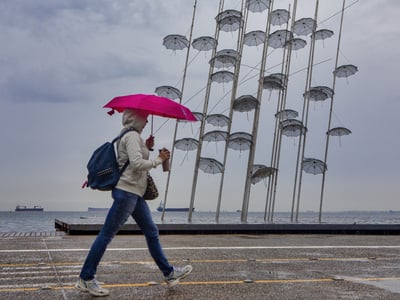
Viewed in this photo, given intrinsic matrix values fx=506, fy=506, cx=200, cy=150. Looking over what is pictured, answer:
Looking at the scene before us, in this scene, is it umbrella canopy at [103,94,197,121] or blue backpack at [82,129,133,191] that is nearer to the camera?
blue backpack at [82,129,133,191]

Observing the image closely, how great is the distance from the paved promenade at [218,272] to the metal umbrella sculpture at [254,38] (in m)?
14.7

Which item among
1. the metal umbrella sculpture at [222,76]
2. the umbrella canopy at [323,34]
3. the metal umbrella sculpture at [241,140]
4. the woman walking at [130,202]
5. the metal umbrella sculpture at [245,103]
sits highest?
the umbrella canopy at [323,34]

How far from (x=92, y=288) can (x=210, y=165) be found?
16.3 m

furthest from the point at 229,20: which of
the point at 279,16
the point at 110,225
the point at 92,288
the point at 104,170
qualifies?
the point at 92,288

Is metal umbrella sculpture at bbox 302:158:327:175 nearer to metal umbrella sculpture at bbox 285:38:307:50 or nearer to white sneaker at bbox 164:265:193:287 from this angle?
metal umbrella sculpture at bbox 285:38:307:50

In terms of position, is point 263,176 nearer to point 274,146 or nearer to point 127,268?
point 274,146

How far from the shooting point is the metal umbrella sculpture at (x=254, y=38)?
905 inches

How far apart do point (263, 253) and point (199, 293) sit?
13.0 feet

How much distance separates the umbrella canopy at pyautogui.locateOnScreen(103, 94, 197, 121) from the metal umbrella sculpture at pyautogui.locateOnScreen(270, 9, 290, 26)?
1919 centimetres

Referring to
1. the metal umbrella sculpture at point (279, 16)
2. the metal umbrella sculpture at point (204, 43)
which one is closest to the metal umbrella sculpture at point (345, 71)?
the metal umbrella sculpture at point (279, 16)

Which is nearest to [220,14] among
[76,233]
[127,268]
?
[76,233]

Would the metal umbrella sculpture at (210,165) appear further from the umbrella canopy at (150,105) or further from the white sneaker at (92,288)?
the white sneaker at (92,288)

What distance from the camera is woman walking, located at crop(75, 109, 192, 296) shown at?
507 centimetres

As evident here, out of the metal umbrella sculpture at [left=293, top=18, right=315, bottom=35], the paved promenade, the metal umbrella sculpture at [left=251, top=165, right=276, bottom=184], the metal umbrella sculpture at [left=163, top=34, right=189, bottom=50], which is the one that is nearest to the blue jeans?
the paved promenade
